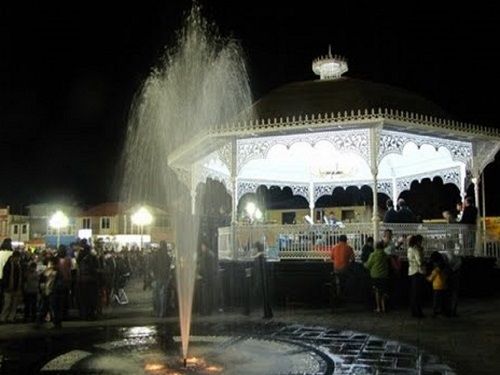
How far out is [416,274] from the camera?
13.0 meters

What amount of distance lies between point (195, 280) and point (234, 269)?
5.99 ft

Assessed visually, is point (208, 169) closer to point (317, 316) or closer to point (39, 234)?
point (317, 316)

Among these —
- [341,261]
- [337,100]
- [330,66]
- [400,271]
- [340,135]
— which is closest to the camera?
[341,261]

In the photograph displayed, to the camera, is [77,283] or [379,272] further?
[77,283]

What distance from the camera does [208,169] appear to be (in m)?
22.0

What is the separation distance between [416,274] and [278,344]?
A: 4875mm

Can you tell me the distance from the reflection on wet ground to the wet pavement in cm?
1

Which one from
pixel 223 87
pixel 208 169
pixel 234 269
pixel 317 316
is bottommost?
pixel 317 316

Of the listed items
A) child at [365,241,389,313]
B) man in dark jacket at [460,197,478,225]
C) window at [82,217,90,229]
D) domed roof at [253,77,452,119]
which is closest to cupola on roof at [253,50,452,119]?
domed roof at [253,77,452,119]

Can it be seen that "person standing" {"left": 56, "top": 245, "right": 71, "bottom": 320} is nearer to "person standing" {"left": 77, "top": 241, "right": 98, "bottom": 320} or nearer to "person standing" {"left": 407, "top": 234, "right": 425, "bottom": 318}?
"person standing" {"left": 77, "top": 241, "right": 98, "bottom": 320}

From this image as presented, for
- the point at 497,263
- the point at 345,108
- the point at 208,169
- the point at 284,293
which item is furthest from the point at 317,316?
the point at 208,169

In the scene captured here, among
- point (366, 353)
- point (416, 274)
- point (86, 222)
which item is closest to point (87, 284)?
point (366, 353)

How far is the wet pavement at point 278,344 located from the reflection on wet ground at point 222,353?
1 centimetres

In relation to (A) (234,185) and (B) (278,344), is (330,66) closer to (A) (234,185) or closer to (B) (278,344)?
(A) (234,185)
